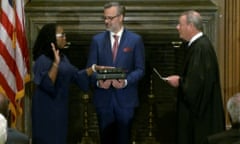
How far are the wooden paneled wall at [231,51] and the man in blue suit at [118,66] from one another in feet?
4.66

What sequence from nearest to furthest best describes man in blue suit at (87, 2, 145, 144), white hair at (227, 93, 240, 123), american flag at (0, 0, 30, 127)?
1. white hair at (227, 93, 240, 123)
2. man in blue suit at (87, 2, 145, 144)
3. american flag at (0, 0, 30, 127)

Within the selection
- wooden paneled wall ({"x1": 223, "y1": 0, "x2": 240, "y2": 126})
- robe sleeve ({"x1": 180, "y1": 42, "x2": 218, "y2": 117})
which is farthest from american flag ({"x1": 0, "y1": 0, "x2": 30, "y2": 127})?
wooden paneled wall ({"x1": 223, "y1": 0, "x2": 240, "y2": 126})

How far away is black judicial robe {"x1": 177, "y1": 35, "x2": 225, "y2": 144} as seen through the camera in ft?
20.4

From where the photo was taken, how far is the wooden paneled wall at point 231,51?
24.6 ft

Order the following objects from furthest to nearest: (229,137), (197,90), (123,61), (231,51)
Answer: (231,51) → (123,61) → (197,90) → (229,137)

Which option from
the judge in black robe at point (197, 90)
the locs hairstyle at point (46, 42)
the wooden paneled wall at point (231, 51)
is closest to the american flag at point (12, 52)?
the locs hairstyle at point (46, 42)

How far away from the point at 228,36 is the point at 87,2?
5.12 ft

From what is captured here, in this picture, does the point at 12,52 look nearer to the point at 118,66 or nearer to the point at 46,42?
the point at 46,42

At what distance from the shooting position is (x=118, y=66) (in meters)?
6.45

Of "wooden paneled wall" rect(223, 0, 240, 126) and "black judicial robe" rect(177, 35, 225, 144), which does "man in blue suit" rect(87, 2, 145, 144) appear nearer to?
"black judicial robe" rect(177, 35, 225, 144)

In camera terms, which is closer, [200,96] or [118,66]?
[200,96]

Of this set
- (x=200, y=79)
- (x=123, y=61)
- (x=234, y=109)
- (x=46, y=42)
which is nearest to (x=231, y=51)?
(x=200, y=79)

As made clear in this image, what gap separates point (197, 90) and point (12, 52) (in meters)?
1.84

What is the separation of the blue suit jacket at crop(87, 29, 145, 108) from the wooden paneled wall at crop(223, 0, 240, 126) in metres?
1.42
